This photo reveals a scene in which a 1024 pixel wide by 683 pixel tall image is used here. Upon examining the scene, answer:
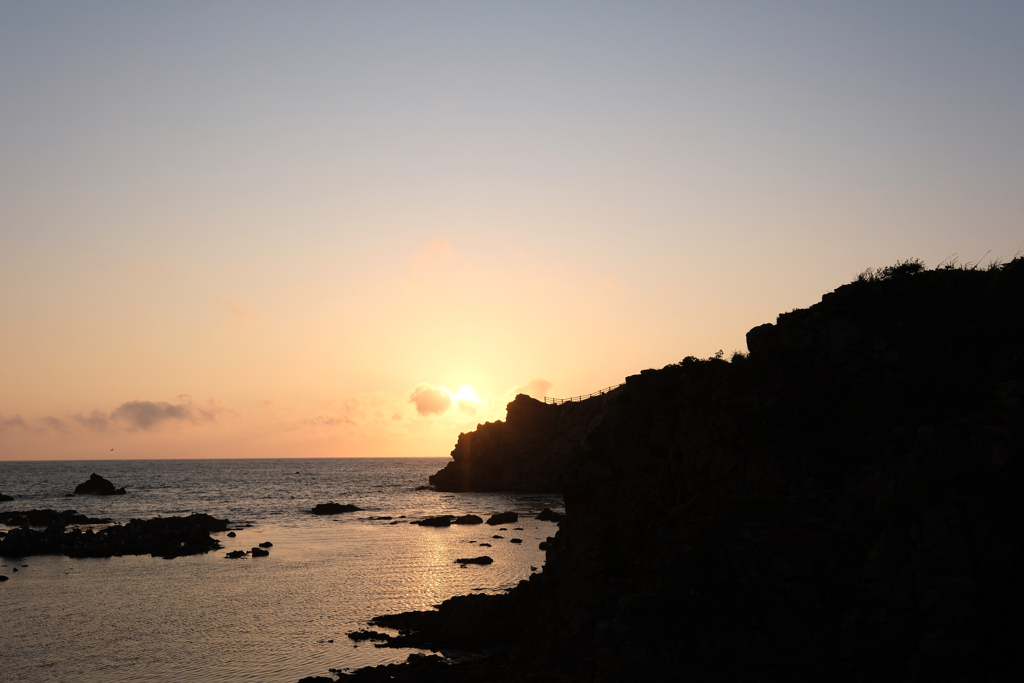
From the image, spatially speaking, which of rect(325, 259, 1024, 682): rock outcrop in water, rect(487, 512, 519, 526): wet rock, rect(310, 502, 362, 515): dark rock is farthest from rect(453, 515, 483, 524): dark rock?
rect(325, 259, 1024, 682): rock outcrop in water

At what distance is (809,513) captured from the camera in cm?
1925

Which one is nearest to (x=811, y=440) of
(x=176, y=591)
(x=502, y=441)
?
(x=176, y=591)

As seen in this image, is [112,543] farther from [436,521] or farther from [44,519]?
[436,521]

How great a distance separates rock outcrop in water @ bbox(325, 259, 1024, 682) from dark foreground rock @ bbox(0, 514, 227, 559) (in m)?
43.8

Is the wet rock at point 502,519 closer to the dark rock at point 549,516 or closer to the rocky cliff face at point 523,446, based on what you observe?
the dark rock at point 549,516

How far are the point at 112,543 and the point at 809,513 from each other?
73.1 metres

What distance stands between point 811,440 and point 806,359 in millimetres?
3430

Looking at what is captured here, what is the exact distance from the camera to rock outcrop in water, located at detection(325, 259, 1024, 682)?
17234 millimetres

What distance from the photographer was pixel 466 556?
2667 inches

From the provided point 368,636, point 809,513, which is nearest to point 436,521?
point 368,636

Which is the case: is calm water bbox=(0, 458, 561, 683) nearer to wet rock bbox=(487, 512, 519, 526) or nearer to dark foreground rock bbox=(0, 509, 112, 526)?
wet rock bbox=(487, 512, 519, 526)

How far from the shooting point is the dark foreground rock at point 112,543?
69.8 meters

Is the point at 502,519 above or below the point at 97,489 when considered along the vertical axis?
below

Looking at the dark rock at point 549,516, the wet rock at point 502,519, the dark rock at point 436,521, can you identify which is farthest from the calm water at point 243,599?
the dark rock at point 436,521
